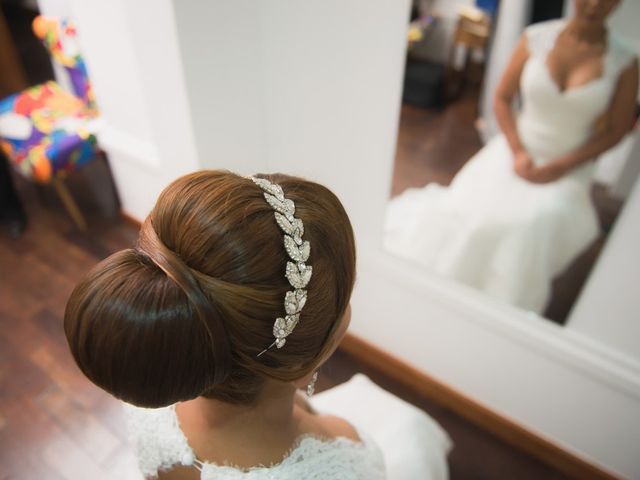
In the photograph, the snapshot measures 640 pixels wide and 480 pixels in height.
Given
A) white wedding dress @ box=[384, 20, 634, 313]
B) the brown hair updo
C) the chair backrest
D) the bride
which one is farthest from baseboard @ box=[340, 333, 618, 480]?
the chair backrest

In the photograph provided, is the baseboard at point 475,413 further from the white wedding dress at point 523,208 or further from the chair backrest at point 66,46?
the chair backrest at point 66,46

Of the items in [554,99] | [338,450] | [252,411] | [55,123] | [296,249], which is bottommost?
[55,123]

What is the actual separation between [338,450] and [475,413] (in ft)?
3.67

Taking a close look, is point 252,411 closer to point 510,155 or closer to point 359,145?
point 359,145

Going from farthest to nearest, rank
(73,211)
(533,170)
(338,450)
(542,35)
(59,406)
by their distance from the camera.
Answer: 1. (73,211)
2. (59,406)
3. (533,170)
4. (542,35)
5. (338,450)

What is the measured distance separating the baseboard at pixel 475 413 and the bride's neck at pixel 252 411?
1187 mm

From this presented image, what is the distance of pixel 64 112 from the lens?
239cm

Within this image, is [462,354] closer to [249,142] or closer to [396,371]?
[396,371]

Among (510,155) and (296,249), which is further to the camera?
(510,155)

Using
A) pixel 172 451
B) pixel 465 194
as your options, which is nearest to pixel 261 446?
pixel 172 451

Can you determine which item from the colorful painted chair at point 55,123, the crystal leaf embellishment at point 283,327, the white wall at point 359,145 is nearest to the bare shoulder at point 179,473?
the crystal leaf embellishment at point 283,327

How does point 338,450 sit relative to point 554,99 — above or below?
below

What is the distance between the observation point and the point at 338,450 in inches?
34.1

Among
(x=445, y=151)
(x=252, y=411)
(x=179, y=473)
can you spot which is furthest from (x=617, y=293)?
(x=179, y=473)
